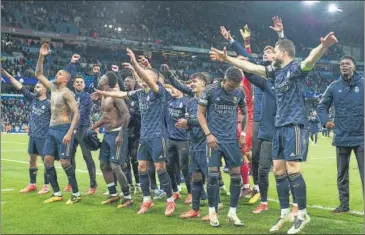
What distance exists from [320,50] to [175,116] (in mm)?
3634

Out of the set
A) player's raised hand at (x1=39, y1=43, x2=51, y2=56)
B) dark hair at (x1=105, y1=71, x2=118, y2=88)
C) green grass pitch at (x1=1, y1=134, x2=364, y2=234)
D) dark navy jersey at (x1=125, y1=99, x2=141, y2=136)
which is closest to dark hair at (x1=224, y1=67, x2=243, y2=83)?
green grass pitch at (x1=1, y1=134, x2=364, y2=234)

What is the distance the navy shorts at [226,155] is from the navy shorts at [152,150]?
3.39 feet

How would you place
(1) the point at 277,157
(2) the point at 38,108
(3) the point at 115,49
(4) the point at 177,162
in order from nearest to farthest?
(1) the point at 277,157, (4) the point at 177,162, (2) the point at 38,108, (3) the point at 115,49

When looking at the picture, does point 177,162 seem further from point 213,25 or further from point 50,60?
point 213,25

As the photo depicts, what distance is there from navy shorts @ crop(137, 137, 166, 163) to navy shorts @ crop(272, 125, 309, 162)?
6.35 feet

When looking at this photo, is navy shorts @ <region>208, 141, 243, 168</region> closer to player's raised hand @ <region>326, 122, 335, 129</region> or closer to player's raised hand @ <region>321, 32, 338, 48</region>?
player's raised hand @ <region>321, 32, 338, 48</region>

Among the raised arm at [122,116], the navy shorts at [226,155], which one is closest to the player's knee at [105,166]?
the raised arm at [122,116]

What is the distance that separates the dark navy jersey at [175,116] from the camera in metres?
8.04

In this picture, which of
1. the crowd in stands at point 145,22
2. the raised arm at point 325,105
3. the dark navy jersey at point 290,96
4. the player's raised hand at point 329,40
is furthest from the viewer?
the crowd in stands at point 145,22

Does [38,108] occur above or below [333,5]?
below

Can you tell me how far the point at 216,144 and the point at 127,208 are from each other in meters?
2.11

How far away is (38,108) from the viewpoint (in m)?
9.00

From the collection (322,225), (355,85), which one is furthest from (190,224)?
(355,85)

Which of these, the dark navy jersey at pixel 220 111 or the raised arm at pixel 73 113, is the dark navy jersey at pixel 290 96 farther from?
the raised arm at pixel 73 113
